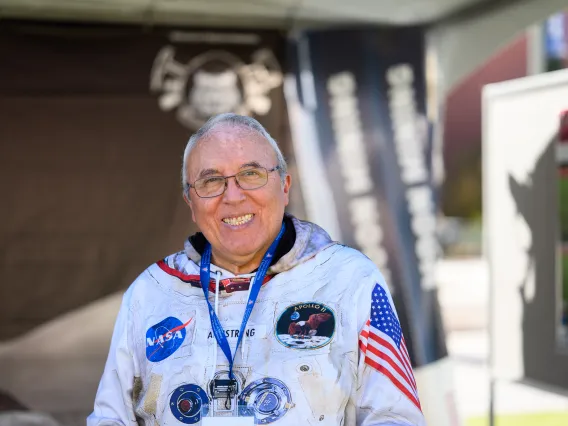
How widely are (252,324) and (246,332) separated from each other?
0.02 m

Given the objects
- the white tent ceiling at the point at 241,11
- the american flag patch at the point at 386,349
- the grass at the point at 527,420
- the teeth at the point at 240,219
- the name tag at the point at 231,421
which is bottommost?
the grass at the point at 527,420

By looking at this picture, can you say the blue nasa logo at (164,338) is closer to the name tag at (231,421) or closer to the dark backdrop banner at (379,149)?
the name tag at (231,421)

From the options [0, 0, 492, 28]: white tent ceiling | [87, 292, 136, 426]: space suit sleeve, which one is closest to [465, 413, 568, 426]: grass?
[0, 0, 492, 28]: white tent ceiling

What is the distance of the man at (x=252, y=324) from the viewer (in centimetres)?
159

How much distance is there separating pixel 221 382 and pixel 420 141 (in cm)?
276

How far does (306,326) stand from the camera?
5.42 feet

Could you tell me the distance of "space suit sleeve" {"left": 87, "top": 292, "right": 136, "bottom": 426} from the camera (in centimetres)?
172

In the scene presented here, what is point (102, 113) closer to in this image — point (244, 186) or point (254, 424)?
point (244, 186)

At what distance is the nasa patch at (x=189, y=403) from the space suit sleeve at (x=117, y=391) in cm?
14

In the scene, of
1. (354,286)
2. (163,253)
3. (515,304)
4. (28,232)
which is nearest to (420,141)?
(515,304)

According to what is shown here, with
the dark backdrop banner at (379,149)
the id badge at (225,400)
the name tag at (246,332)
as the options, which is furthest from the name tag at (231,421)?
the dark backdrop banner at (379,149)

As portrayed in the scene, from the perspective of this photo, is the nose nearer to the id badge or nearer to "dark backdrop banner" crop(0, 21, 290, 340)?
the id badge

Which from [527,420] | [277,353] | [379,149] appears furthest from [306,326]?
[527,420]

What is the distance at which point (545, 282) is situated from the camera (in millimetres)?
3498
